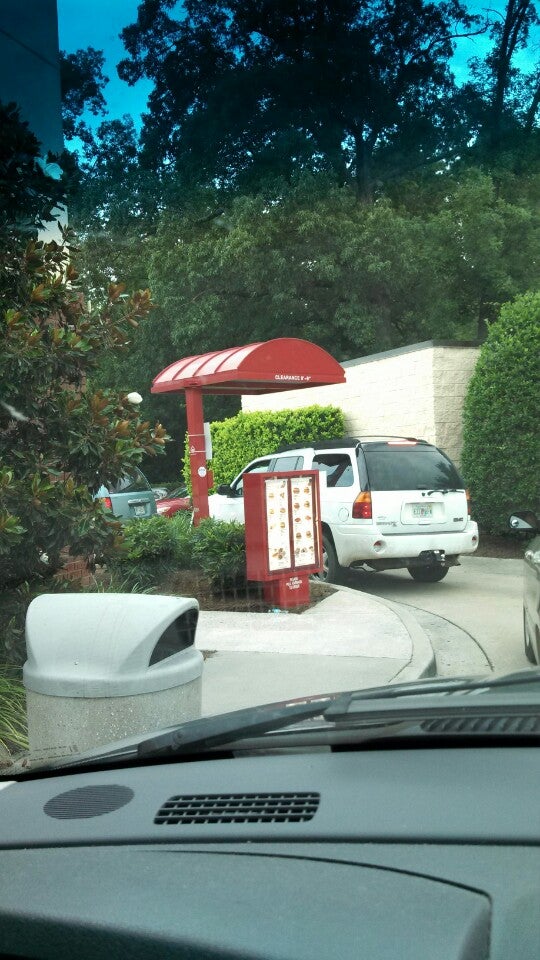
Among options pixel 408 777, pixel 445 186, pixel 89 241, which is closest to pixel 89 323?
pixel 89 241

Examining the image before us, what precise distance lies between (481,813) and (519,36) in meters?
10.0

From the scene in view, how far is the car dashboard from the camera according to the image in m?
1.33

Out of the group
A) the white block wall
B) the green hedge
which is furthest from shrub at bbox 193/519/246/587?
the green hedge

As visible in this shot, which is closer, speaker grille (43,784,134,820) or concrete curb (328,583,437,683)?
speaker grille (43,784,134,820)

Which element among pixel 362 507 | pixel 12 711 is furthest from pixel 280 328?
pixel 12 711

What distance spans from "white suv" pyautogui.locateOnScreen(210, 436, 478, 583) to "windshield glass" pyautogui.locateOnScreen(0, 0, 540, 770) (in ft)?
0.13

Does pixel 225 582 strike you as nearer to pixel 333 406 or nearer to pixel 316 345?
pixel 316 345

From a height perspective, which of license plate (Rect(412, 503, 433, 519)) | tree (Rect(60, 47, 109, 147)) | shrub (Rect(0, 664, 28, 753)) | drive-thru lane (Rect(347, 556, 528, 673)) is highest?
tree (Rect(60, 47, 109, 147))

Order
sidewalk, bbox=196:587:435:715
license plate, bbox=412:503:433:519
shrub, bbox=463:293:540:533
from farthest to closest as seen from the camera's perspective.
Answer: shrub, bbox=463:293:540:533
license plate, bbox=412:503:433:519
sidewalk, bbox=196:587:435:715

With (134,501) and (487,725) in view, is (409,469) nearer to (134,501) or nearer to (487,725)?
(134,501)

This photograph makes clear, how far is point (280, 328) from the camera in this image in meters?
12.8

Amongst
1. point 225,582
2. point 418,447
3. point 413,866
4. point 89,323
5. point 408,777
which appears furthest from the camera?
point 418,447

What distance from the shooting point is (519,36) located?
32.1ft

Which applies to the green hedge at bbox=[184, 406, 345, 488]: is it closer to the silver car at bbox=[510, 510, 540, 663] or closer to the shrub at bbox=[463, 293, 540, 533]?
the shrub at bbox=[463, 293, 540, 533]
